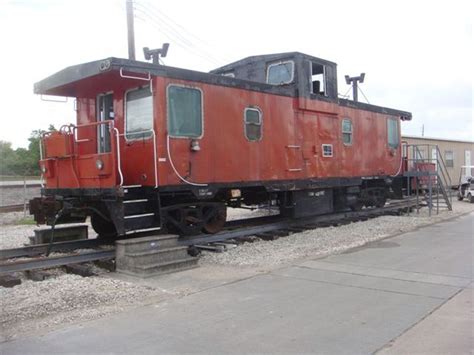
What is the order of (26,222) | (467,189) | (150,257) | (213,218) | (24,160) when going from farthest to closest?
(24,160) < (467,189) < (26,222) < (213,218) < (150,257)

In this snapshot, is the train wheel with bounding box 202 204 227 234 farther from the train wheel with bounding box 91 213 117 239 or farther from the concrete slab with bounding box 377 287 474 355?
the concrete slab with bounding box 377 287 474 355

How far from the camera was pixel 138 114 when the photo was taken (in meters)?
8.55

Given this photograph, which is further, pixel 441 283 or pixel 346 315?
pixel 441 283

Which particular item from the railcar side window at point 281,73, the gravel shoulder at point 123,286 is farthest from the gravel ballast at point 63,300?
the railcar side window at point 281,73

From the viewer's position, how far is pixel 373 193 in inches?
603

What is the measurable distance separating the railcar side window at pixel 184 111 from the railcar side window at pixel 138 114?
35cm

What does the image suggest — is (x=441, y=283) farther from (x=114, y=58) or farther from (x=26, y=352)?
A: (x=114, y=58)

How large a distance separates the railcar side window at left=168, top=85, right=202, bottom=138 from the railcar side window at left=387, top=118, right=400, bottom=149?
8637 mm

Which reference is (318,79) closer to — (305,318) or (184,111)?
(184,111)

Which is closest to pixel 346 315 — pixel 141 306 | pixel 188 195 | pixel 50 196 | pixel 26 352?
pixel 141 306

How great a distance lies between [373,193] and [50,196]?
983cm

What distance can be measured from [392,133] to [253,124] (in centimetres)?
744

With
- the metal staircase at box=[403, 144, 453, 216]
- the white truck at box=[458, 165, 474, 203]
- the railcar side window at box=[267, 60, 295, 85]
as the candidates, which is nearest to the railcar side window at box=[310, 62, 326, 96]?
the railcar side window at box=[267, 60, 295, 85]

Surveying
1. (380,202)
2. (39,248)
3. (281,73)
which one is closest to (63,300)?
(39,248)
